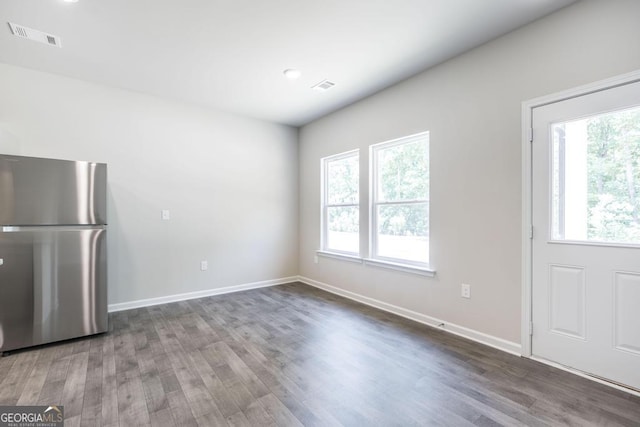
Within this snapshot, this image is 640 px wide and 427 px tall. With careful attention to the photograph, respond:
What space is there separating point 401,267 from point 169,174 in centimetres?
326

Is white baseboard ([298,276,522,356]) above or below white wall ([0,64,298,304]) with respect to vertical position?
below

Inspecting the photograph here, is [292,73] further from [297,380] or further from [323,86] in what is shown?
[297,380]

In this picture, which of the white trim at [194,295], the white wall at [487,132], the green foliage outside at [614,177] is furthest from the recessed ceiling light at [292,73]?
the white trim at [194,295]

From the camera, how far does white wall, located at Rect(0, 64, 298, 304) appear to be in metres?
3.23

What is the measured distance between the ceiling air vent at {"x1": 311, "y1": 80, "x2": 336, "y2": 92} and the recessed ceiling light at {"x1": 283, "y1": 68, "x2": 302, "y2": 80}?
317 mm

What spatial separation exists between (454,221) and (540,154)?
0.91m

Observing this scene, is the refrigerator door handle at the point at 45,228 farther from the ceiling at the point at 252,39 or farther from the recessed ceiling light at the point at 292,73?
the recessed ceiling light at the point at 292,73

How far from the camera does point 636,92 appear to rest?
1930 mm

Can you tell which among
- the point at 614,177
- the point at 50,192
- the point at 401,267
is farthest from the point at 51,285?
the point at 614,177

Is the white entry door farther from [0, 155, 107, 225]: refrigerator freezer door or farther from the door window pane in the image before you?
[0, 155, 107, 225]: refrigerator freezer door

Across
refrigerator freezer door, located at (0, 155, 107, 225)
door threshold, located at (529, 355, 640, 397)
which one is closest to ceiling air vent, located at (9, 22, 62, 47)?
refrigerator freezer door, located at (0, 155, 107, 225)

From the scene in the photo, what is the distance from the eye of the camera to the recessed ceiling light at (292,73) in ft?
10.3

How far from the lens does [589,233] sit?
2.14 m

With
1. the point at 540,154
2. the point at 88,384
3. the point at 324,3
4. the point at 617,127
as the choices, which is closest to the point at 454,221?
the point at 540,154
